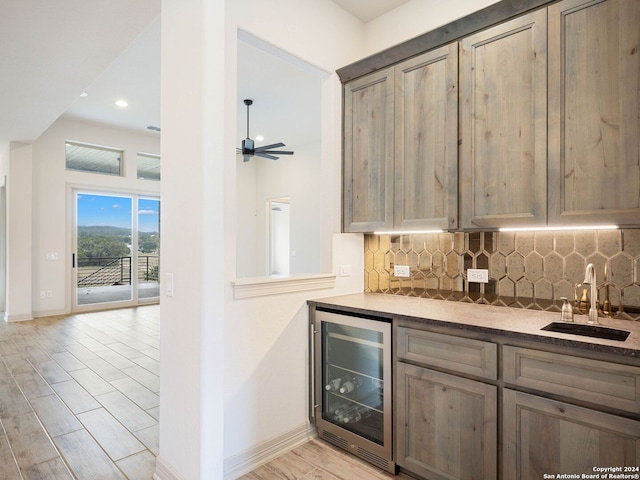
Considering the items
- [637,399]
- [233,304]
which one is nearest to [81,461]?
[233,304]

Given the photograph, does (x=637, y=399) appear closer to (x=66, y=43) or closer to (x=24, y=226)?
(x=66, y=43)

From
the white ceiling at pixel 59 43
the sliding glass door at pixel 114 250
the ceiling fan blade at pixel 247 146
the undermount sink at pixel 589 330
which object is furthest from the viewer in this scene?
the sliding glass door at pixel 114 250

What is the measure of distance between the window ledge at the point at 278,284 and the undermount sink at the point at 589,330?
136 centimetres

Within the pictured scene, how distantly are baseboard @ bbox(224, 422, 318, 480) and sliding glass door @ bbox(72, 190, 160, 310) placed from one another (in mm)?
6027

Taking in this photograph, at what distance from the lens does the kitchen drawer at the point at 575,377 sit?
54.4 inches

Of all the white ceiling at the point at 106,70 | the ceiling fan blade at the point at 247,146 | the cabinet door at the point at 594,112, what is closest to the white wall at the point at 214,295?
the white ceiling at the point at 106,70

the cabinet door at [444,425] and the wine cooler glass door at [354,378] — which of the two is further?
the wine cooler glass door at [354,378]

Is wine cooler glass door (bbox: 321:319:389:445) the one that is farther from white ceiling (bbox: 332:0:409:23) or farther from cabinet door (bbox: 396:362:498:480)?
white ceiling (bbox: 332:0:409:23)

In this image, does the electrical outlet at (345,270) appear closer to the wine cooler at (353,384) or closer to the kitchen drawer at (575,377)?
the wine cooler at (353,384)

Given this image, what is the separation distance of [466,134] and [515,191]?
44 cm

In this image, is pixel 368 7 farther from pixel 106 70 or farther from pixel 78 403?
pixel 78 403

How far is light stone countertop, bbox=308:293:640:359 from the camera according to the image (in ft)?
4.83

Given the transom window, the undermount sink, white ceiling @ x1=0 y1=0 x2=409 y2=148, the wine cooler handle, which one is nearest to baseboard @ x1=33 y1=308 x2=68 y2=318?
the transom window

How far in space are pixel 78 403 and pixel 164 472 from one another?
1538 mm
